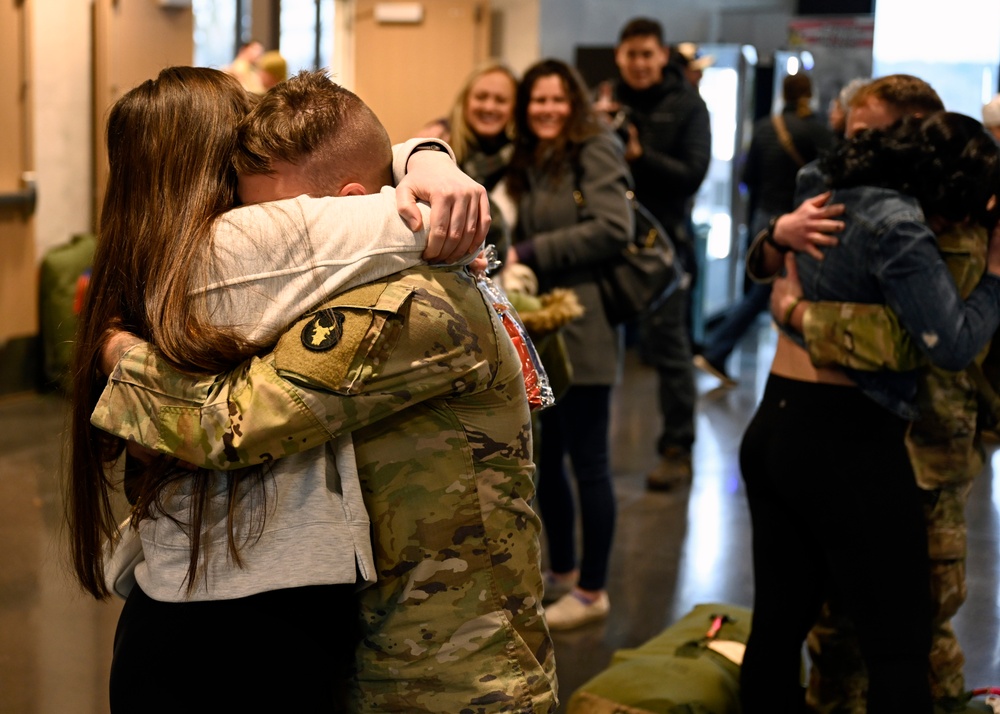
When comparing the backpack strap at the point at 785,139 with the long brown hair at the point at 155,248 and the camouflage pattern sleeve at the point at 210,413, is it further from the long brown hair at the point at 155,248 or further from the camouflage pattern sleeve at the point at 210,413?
the camouflage pattern sleeve at the point at 210,413

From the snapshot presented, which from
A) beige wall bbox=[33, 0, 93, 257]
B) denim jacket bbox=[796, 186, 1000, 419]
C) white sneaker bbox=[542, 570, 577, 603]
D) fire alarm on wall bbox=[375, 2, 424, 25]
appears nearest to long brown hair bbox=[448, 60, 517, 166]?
white sneaker bbox=[542, 570, 577, 603]

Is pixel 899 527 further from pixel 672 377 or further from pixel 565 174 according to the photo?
pixel 672 377

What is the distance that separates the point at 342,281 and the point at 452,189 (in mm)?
170

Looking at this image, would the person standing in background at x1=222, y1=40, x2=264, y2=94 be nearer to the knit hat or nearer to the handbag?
the handbag

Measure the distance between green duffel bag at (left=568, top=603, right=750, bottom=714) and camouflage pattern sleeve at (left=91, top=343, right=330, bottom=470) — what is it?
1.27 meters

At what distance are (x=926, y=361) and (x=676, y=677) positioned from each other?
0.82 metres

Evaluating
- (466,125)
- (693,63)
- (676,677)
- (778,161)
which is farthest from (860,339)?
(693,63)

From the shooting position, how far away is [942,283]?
6.53ft

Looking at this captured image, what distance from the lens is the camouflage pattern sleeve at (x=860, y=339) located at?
80.6 inches

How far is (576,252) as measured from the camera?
3.23 m

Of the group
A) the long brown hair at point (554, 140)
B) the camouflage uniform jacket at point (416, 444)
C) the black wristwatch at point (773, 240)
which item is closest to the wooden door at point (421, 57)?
the long brown hair at point (554, 140)

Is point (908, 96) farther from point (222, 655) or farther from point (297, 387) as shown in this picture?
point (222, 655)

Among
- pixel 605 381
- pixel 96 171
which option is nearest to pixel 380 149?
pixel 605 381

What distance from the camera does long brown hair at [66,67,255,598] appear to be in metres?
1.29
